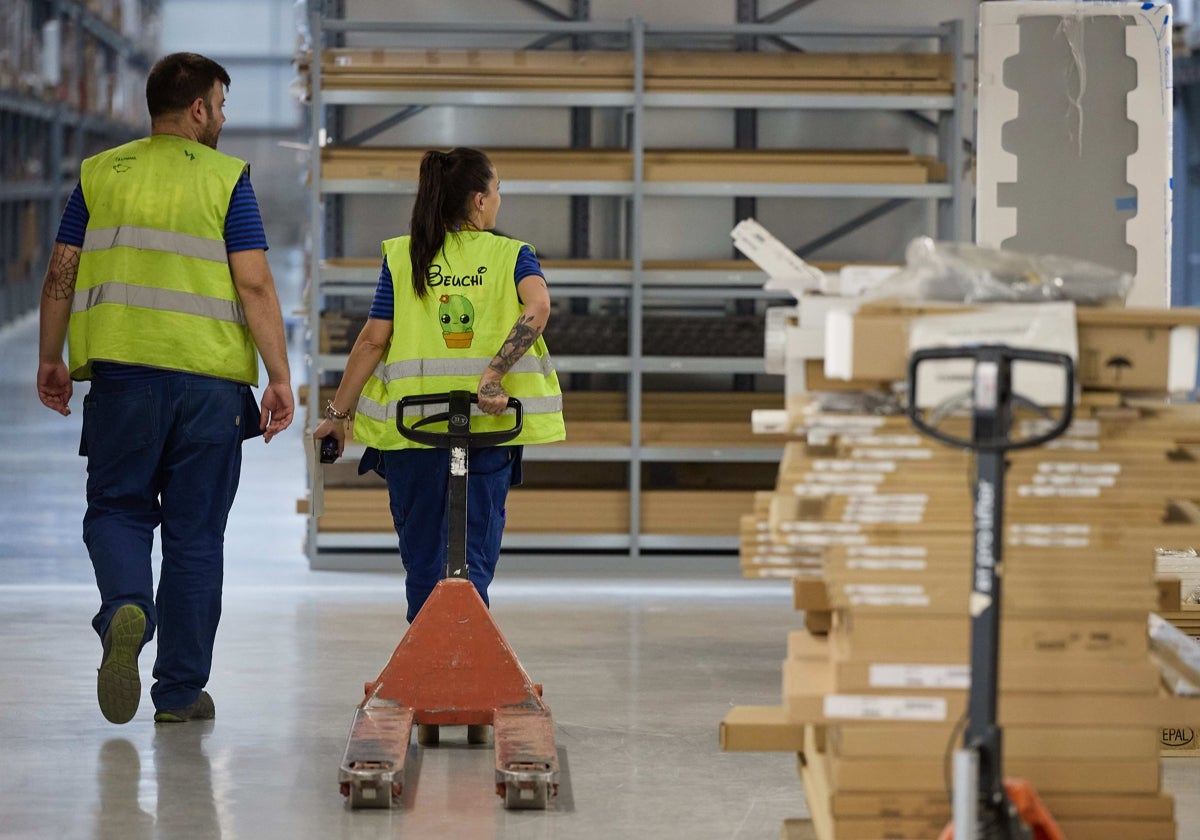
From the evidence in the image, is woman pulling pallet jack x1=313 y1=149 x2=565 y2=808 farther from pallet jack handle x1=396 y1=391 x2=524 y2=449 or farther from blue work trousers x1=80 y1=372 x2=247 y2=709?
blue work trousers x1=80 y1=372 x2=247 y2=709

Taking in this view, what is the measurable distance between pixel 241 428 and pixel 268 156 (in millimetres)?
28204

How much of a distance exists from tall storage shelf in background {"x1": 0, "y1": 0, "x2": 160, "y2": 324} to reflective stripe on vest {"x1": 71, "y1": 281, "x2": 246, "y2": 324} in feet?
49.7

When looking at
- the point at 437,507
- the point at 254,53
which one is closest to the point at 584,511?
the point at 437,507

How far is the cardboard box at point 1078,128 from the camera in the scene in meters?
5.12

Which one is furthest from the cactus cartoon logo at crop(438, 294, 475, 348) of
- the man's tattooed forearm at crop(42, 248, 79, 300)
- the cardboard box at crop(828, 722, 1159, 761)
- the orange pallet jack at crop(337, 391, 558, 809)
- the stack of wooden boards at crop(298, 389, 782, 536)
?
the stack of wooden boards at crop(298, 389, 782, 536)

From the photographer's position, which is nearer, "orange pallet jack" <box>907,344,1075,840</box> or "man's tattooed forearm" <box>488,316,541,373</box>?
"orange pallet jack" <box>907,344,1075,840</box>

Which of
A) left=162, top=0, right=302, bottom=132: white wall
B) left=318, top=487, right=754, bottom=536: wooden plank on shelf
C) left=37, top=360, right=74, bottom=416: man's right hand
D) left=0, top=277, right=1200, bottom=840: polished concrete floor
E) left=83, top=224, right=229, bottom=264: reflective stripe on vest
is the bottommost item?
left=0, top=277, right=1200, bottom=840: polished concrete floor

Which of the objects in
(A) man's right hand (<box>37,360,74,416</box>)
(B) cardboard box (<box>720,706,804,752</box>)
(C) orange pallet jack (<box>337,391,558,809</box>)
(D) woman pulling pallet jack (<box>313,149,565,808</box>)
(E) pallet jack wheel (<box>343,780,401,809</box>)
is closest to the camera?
(B) cardboard box (<box>720,706,804,752</box>)

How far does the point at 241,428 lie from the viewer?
5.12m

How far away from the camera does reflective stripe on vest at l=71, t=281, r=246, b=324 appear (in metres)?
4.96

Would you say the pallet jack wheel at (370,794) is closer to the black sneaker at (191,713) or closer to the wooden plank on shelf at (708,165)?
the black sneaker at (191,713)

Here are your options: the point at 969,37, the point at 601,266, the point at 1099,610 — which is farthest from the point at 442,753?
the point at 969,37

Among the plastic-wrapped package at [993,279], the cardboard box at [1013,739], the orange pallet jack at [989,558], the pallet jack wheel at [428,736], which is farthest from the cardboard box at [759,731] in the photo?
the pallet jack wheel at [428,736]

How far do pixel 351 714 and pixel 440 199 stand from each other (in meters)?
1.65
